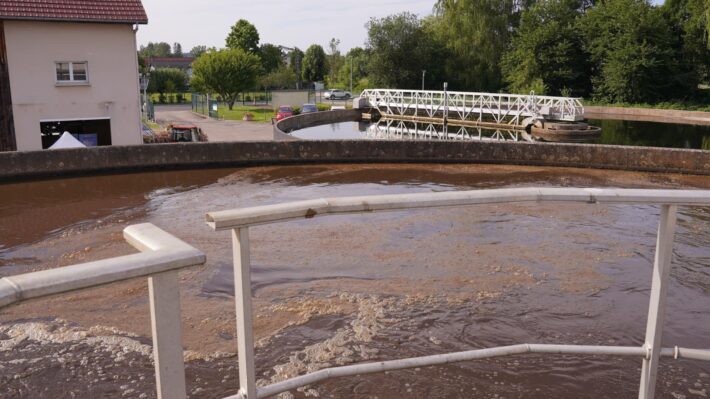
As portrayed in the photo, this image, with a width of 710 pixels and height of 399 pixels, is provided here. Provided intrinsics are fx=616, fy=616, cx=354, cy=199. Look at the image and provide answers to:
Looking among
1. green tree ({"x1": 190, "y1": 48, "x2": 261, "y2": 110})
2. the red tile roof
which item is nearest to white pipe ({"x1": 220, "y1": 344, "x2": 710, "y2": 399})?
the red tile roof

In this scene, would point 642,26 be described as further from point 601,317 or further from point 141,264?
point 141,264

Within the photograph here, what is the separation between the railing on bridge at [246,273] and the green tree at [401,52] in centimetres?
5876

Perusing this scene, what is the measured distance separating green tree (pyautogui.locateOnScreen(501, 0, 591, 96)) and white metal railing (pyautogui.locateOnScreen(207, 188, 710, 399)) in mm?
53201

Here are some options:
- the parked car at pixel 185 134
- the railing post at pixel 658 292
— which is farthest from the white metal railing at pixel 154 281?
the parked car at pixel 185 134

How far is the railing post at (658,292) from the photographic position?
2.36m

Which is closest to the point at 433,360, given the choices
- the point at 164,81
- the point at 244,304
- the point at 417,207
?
the point at 417,207

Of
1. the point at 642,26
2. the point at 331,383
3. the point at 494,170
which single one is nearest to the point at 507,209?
the point at 494,170

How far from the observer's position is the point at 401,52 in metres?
60.8

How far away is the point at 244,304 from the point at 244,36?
89.5 metres

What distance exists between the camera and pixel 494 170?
14023 millimetres

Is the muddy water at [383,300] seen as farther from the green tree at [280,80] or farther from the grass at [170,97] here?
the green tree at [280,80]

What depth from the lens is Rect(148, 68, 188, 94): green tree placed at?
74625 mm

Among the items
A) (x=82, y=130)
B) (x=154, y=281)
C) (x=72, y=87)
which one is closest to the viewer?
(x=154, y=281)

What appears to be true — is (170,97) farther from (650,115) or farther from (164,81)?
(650,115)
